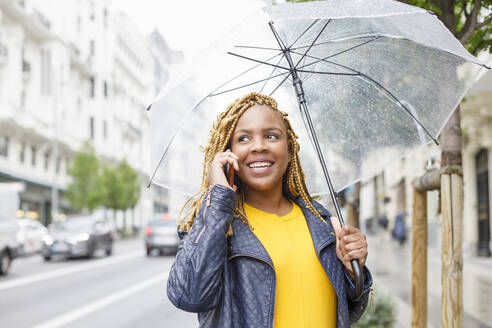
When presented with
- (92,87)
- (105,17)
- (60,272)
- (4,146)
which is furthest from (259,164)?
(105,17)

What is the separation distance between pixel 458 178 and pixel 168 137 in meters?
1.83

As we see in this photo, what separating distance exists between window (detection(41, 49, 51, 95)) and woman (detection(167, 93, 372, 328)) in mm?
34354

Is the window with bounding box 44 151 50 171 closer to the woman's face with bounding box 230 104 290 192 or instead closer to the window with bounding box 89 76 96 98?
the window with bounding box 89 76 96 98

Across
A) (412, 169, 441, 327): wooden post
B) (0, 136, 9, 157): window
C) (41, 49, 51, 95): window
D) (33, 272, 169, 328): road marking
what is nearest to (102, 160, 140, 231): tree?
(41, 49, 51, 95): window

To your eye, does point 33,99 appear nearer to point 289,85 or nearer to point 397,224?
point 397,224

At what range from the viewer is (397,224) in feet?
77.9

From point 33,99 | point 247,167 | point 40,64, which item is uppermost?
point 40,64

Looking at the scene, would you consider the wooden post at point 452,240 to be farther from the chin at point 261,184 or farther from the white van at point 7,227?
the white van at point 7,227

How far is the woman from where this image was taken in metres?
1.85

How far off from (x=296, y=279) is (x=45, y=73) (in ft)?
116

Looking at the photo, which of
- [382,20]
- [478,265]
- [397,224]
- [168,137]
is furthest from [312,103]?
[397,224]

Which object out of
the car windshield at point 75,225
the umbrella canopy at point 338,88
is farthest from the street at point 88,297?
the umbrella canopy at point 338,88

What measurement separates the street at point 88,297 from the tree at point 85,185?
17301 millimetres

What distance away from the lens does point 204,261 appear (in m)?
1.80
